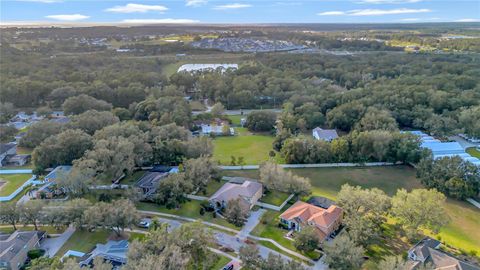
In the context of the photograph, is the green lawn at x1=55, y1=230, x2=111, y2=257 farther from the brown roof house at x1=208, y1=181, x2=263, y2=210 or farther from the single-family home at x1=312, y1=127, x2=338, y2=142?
the single-family home at x1=312, y1=127, x2=338, y2=142

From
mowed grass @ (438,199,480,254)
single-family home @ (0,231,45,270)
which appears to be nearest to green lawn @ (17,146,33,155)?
single-family home @ (0,231,45,270)

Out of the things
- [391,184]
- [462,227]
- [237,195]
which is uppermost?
[237,195]

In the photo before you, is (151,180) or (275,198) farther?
(151,180)

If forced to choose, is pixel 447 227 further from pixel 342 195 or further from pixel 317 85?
pixel 317 85

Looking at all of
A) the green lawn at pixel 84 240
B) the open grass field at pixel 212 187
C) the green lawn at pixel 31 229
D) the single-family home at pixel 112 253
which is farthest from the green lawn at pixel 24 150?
the single-family home at pixel 112 253

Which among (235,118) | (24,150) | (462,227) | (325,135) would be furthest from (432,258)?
(24,150)

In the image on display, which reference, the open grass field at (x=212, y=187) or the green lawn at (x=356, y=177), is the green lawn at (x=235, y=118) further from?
the open grass field at (x=212, y=187)

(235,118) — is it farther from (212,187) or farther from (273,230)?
(273,230)
